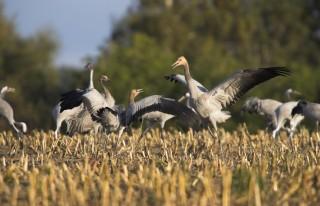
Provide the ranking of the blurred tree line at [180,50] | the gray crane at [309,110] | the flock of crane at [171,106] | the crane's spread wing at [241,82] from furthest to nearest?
1. the blurred tree line at [180,50]
2. the gray crane at [309,110]
3. the flock of crane at [171,106]
4. the crane's spread wing at [241,82]

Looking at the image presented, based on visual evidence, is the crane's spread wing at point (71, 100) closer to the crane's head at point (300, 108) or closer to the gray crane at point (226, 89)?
the gray crane at point (226, 89)

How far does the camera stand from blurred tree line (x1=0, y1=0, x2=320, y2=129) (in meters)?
35.9

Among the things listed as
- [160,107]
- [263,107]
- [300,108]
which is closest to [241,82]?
[160,107]

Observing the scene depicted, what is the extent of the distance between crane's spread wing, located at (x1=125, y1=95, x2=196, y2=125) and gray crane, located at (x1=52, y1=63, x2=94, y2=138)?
97 cm

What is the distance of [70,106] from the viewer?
15430mm

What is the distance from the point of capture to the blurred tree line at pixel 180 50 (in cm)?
3591

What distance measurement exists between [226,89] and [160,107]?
47.8 inches

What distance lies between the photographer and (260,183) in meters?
9.30

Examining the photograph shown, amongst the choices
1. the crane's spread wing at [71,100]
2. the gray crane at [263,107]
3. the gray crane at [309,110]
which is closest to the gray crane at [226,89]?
the crane's spread wing at [71,100]

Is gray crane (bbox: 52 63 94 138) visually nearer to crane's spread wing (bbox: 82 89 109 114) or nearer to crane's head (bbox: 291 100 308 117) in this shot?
crane's spread wing (bbox: 82 89 109 114)

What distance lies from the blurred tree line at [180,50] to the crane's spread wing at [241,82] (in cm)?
1627

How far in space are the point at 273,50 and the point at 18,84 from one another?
15.0m

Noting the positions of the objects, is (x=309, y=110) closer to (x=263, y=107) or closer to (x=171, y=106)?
(x=263, y=107)

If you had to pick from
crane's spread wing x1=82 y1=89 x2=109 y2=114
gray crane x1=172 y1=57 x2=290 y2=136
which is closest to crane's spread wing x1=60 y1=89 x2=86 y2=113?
crane's spread wing x1=82 y1=89 x2=109 y2=114
